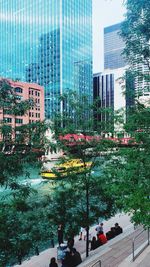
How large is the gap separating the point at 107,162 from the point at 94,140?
1381 millimetres

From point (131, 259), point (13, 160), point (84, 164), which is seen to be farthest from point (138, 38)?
point (131, 259)

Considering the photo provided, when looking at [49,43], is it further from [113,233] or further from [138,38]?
[138,38]

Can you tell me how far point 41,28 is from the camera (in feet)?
471

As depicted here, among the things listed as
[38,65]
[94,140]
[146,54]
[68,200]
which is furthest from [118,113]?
[38,65]

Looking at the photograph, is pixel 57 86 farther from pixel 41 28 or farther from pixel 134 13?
pixel 134 13

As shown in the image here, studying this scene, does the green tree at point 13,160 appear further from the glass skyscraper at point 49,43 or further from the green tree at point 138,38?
the glass skyscraper at point 49,43

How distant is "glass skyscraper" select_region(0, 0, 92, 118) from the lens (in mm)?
135000

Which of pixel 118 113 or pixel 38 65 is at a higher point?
pixel 38 65

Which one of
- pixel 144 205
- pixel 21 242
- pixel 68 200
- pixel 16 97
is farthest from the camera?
pixel 68 200

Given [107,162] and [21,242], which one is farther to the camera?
[107,162]

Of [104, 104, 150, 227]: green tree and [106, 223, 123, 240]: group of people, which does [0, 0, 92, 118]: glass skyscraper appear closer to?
[106, 223, 123, 240]: group of people

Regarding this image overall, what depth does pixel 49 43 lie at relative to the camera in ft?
455

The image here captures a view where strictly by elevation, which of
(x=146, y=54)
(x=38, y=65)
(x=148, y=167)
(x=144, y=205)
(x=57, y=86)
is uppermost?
→ (x=38, y=65)

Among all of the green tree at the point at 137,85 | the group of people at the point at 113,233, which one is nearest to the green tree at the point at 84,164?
the group of people at the point at 113,233
